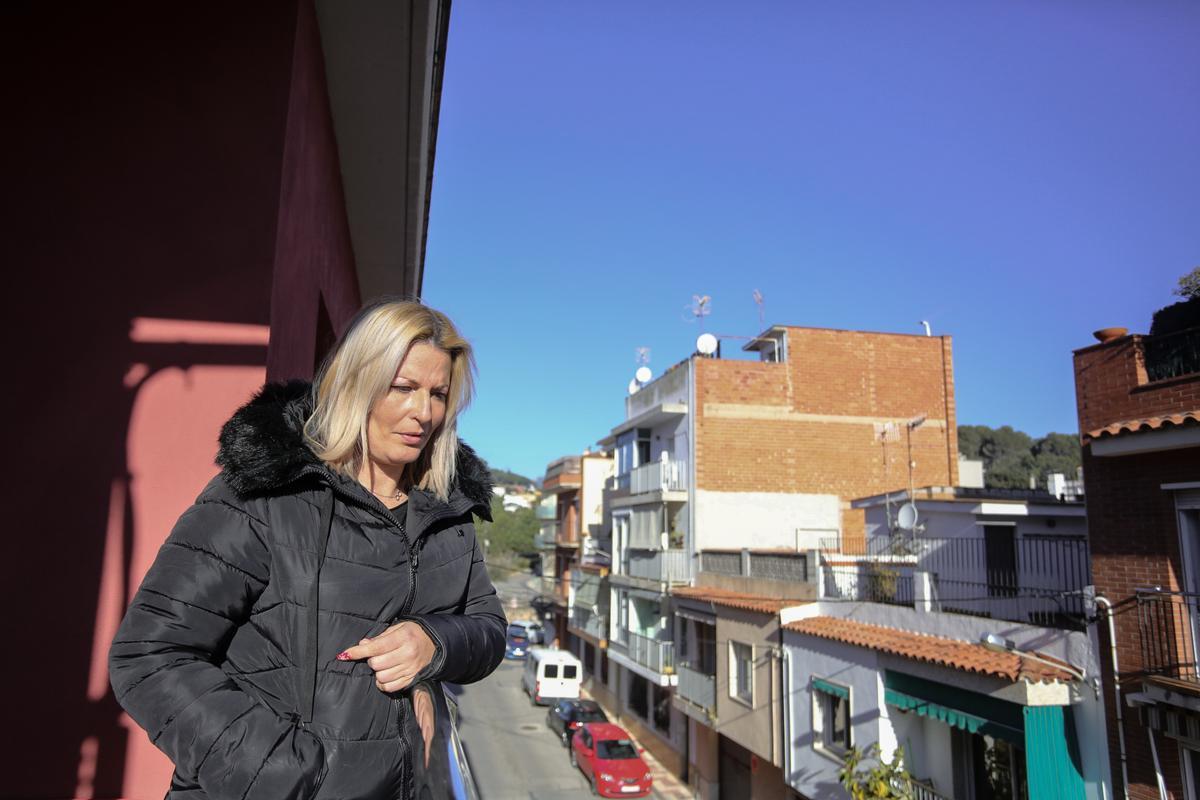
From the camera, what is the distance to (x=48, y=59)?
7.22 ft

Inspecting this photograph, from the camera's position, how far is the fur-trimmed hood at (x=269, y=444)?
1.17 m

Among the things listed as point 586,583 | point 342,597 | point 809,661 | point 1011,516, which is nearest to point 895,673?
point 809,661

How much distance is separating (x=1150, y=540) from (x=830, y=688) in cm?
581

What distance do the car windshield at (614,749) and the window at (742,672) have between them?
3.63m

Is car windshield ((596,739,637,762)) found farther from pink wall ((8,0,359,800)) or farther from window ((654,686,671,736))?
pink wall ((8,0,359,800))

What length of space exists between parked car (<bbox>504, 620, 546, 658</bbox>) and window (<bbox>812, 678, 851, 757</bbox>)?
19716mm

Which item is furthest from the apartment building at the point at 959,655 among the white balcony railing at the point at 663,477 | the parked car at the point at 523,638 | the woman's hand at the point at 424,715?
the parked car at the point at 523,638

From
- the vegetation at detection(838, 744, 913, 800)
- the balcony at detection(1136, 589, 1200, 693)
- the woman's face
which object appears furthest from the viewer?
the vegetation at detection(838, 744, 913, 800)

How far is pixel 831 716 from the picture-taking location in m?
12.5

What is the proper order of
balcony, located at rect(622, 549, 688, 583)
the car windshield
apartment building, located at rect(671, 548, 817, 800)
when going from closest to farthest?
apartment building, located at rect(671, 548, 817, 800) → the car windshield → balcony, located at rect(622, 549, 688, 583)

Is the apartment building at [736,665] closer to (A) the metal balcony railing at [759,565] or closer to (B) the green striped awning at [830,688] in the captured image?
(A) the metal balcony railing at [759,565]

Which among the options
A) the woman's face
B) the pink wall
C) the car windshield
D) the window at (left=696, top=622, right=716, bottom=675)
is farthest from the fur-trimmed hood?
the car windshield

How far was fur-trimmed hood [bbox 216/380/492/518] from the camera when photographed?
1.17 m

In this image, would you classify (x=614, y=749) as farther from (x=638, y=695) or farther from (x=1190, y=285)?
(x=1190, y=285)
